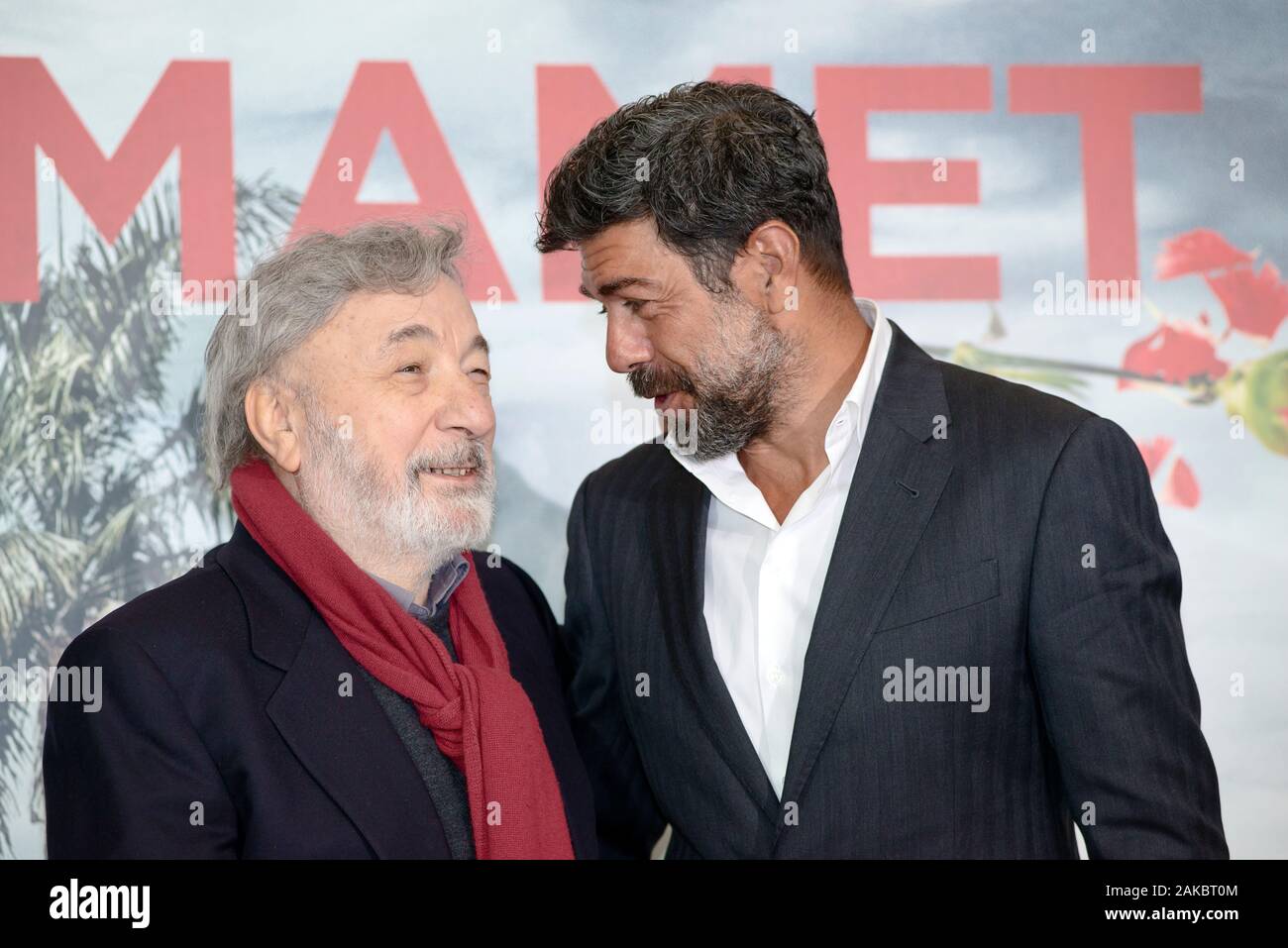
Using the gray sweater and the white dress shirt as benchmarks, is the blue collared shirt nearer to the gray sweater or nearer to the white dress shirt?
the gray sweater

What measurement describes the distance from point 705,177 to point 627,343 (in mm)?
355

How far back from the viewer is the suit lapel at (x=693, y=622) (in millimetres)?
2283

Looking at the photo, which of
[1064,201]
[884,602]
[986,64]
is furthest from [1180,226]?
[884,602]

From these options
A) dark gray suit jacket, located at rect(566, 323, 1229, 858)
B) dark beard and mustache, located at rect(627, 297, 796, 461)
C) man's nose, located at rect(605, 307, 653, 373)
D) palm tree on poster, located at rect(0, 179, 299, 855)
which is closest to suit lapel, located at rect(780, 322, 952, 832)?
dark gray suit jacket, located at rect(566, 323, 1229, 858)

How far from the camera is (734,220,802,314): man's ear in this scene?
8.17ft

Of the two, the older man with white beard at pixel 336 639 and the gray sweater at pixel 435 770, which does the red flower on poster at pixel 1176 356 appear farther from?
the gray sweater at pixel 435 770

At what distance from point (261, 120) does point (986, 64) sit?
2.08 metres

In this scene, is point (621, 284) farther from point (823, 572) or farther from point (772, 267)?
point (823, 572)

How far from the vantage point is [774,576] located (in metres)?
2.38

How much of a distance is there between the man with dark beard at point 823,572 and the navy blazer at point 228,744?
23.9 inches

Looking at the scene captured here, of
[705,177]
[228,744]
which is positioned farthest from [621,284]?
[228,744]

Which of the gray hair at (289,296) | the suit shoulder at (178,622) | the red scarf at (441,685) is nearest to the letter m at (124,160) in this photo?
the gray hair at (289,296)

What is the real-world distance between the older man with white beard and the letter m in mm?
1255
